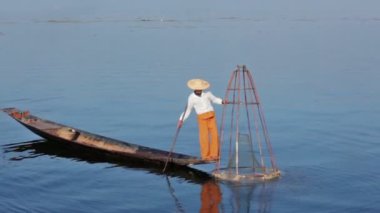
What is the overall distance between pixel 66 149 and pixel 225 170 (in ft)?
14.8

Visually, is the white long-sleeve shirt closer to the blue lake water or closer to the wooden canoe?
the wooden canoe

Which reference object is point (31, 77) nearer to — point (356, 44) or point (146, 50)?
point (146, 50)

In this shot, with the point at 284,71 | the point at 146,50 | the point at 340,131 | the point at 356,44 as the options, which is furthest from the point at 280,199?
the point at 356,44

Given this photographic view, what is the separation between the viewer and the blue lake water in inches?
473

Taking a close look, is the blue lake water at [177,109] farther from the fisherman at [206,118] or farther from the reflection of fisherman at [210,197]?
the fisherman at [206,118]

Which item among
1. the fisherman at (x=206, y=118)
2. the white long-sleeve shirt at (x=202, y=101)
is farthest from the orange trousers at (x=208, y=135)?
the white long-sleeve shirt at (x=202, y=101)

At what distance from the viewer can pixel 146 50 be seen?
36.2m

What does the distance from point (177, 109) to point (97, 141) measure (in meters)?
5.95

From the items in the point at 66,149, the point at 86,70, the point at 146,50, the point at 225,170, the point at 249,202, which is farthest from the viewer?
the point at 146,50

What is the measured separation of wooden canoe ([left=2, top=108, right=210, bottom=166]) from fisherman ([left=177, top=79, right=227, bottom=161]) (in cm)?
28

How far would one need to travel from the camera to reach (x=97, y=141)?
47.8 feet

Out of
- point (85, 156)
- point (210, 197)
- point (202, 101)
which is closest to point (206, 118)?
point (202, 101)

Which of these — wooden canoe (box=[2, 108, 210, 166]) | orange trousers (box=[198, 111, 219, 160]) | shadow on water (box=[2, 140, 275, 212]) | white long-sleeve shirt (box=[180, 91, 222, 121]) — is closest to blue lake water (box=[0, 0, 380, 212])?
shadow on water (box=[2, 140, 275, 212])

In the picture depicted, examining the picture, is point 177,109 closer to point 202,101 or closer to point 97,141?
point 97,141
